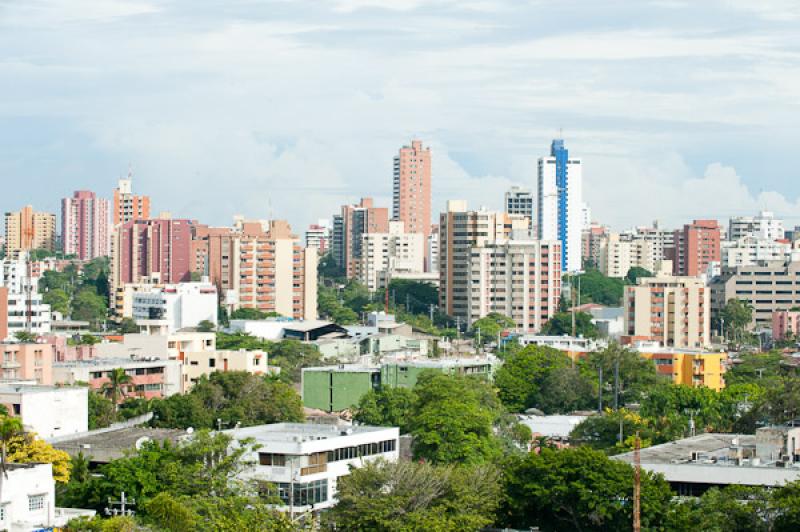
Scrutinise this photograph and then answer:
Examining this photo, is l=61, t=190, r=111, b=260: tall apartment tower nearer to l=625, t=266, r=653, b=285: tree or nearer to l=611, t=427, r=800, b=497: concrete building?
l=625, t=266, r=653, b=285: tree

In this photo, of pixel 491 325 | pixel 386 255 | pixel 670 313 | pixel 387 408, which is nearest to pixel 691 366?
pixel 670 313

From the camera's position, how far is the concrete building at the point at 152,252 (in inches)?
3159

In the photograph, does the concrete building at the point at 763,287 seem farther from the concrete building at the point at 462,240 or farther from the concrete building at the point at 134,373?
the concrete building at the point at 134,373

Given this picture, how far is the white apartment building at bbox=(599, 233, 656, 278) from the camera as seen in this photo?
348 ft

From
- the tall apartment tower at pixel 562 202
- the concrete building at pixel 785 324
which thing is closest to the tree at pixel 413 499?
the concrete building at pixel 785 324

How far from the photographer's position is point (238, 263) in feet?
236

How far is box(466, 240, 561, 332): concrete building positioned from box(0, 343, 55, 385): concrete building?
108 ft

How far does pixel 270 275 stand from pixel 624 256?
128ft

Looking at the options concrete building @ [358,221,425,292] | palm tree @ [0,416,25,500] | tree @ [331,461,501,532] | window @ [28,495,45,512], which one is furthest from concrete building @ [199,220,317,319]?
window @ [28,495,45,512]

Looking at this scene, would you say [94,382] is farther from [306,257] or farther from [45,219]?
[45,219]

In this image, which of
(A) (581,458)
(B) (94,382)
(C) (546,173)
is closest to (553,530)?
(A) (581,458)

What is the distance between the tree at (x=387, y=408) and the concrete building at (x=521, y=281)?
33574mm

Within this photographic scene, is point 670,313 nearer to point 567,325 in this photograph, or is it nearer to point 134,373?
point 567,325

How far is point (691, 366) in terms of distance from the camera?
152 ft
